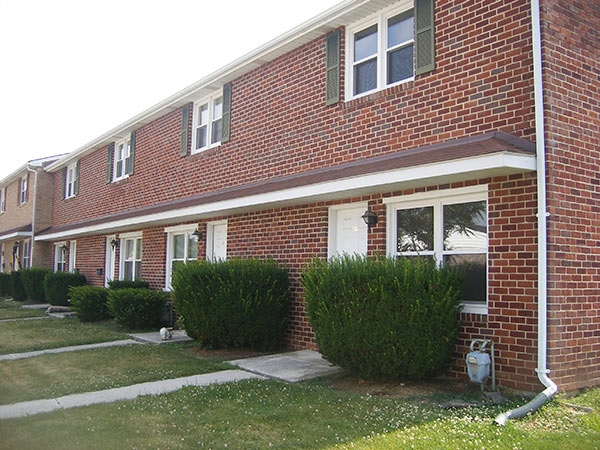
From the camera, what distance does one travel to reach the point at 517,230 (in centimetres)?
688

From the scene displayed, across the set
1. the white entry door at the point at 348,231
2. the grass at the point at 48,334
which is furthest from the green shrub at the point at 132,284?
the white entry door at the point at 348,231

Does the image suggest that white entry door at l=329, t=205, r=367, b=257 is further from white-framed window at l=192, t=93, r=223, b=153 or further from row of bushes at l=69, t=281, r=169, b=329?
row of bushes at l=69, t=281, r=169, b=329

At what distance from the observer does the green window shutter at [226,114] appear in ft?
42.4

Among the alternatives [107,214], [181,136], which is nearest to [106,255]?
[107,214]

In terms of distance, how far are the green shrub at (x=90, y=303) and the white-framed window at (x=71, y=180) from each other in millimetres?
8197

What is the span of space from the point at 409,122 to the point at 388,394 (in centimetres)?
399

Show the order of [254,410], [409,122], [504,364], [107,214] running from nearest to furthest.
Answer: [254,410] → [504,364] → [409,122] → [107,214]

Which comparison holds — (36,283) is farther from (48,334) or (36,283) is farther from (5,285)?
(48,334)

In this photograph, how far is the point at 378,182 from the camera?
7.77 metres

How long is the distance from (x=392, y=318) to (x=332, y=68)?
497cm

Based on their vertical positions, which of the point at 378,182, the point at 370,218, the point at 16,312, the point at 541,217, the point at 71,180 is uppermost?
the point at 71,180

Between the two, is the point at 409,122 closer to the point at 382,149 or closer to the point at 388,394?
the point at 382,149

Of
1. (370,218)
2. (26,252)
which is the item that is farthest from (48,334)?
(26,252)

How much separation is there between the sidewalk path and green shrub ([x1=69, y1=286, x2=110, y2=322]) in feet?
27.0
